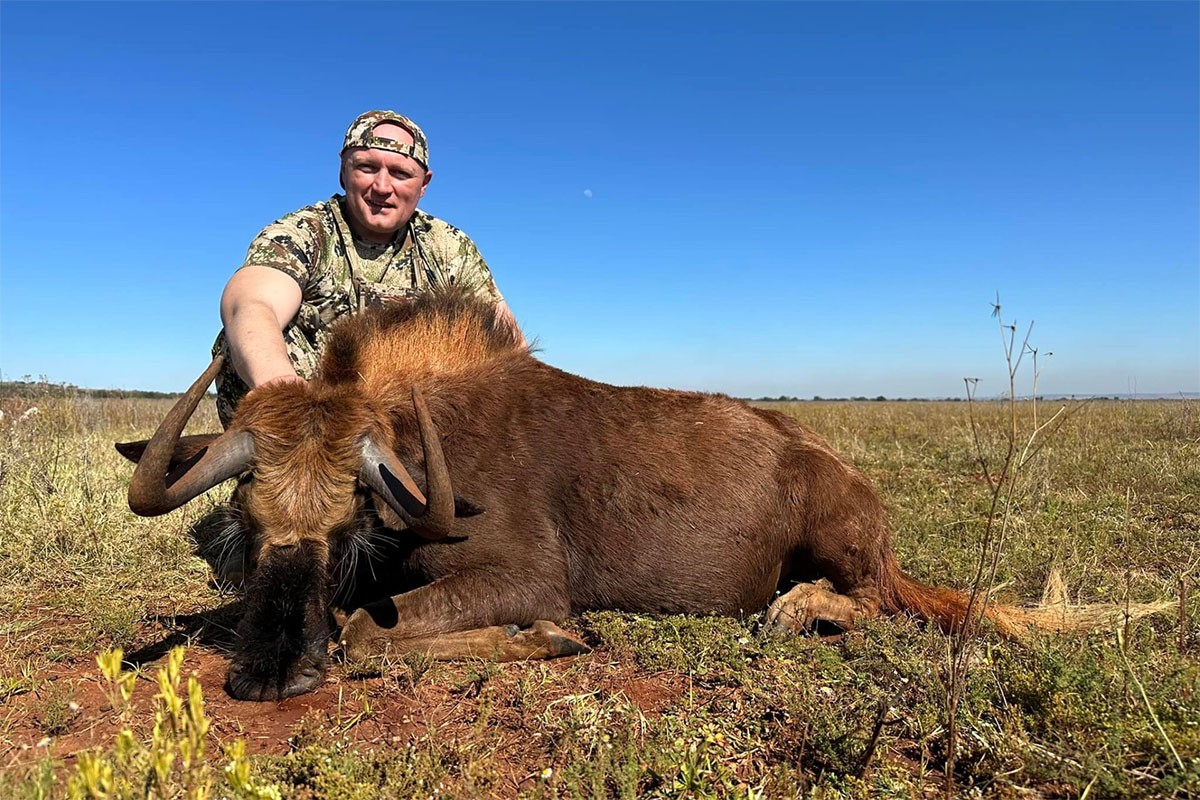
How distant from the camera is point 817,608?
4266 mm

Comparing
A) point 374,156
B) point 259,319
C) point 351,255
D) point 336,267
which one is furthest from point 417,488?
point 374,156

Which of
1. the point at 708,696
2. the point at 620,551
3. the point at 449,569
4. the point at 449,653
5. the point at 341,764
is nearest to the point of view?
the point at 341,764

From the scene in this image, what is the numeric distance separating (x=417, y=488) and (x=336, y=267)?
3042 mm

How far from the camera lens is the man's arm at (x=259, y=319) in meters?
4.03

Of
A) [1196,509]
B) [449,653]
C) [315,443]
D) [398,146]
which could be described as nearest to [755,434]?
[449,653]

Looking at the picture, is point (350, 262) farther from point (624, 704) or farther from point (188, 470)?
point (624, 704)

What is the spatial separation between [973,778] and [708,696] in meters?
1.07

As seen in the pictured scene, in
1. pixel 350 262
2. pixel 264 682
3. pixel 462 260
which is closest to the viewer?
pixel 264 682

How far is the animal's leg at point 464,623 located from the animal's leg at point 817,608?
1.21 metres

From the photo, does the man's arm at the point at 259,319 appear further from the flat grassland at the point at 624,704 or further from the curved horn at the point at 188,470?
the flat grassland at the point at 624,704

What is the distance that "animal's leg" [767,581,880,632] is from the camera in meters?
4.18

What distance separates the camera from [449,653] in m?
3.60

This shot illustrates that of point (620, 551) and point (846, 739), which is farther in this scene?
point (620, 551)

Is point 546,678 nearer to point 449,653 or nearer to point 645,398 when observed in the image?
point 449,653
